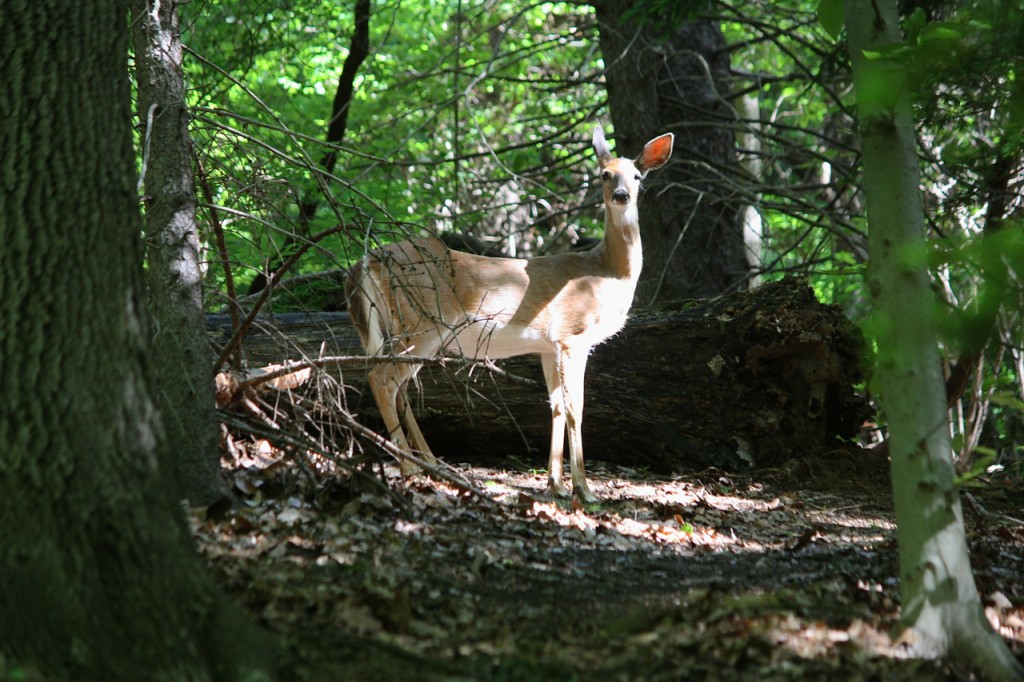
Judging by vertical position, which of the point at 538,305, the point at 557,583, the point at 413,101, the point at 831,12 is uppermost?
the point at 413,101

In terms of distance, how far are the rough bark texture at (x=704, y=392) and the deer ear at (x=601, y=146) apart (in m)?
1.47

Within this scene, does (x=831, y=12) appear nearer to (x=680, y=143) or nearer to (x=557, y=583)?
(x=557, y=583)

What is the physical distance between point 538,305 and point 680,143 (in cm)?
419

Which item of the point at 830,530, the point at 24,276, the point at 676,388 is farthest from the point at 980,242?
the point at 676,388

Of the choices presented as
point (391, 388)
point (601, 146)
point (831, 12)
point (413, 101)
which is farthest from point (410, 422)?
point (413, 101)

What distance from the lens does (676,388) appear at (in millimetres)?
8156

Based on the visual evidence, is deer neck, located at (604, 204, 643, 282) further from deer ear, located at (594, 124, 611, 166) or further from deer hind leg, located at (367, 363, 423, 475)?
deer hind leg, located at (367, 363, 423, 475)

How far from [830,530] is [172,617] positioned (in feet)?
15.0

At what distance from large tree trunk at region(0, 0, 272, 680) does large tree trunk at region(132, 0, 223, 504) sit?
130 centimetres

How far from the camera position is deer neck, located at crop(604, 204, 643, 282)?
26.2 ft

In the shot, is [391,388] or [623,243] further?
[623,243]

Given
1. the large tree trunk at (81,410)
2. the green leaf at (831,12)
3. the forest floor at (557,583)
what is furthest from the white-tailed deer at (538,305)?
the large tree trunk at (81,410)

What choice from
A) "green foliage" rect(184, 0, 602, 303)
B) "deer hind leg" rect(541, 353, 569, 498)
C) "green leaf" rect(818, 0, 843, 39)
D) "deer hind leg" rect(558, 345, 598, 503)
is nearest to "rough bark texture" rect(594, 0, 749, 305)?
A: "green foliage" rect(184, 0, 602, 303)

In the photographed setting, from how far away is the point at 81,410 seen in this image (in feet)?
9.51
